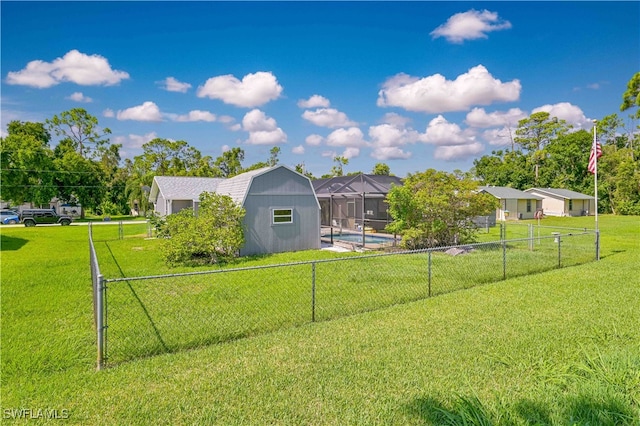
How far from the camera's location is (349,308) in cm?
653

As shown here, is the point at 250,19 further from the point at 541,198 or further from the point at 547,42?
the point at 541,198

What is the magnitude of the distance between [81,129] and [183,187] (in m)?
30.6

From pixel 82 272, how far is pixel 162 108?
20.1 meters

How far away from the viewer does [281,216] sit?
14172 millimetres

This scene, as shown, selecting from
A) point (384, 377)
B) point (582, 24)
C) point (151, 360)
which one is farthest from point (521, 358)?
point (582, 24)

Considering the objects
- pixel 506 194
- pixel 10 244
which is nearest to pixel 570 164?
pixel 506 194

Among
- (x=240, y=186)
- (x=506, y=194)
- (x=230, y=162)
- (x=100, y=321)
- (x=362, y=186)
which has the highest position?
(x=230, y=162)

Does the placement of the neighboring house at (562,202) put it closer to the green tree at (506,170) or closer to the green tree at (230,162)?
the green tree at (506,170)

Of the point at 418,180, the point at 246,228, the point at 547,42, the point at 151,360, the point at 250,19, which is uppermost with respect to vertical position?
the point at 547,42

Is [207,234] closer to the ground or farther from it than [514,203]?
closer to the ground

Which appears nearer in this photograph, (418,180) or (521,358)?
(521,358)

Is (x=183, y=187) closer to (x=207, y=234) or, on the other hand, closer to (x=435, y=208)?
(x=207, y=234)

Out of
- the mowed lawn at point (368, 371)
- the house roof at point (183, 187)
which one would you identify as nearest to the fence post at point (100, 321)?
the mowed lawn at point (368, 371)

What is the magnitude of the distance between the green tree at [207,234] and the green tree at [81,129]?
3942 centimetres
